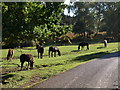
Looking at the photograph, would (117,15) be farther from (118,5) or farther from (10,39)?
(10,39)

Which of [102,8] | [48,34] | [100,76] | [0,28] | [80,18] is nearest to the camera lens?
[0,28]

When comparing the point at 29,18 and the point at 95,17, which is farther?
the point at 95,17

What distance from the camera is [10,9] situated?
13.7 meters

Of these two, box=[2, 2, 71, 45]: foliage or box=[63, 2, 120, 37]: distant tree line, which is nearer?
box=[2, 2, 71, 45]: foliage

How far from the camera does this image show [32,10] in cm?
1379

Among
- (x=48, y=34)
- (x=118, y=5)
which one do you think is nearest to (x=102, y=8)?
(x=118, y=5)

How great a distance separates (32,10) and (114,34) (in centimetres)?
6681

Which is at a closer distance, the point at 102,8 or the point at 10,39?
the point at 10,39

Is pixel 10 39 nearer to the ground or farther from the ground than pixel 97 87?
farther from the ground

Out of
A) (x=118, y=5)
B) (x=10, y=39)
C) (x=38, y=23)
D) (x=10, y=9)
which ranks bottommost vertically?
(x=10, y=39)

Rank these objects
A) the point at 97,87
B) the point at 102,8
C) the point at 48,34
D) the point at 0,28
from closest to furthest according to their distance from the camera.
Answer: the point at 97,87 < the point at 0,28 < the point at 48,34 < the point at 102,8

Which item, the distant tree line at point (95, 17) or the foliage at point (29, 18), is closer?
the foliage at point (29, 18)

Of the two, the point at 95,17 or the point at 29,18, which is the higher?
the point at 95,17

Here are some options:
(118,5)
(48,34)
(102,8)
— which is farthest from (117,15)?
(48,34)
